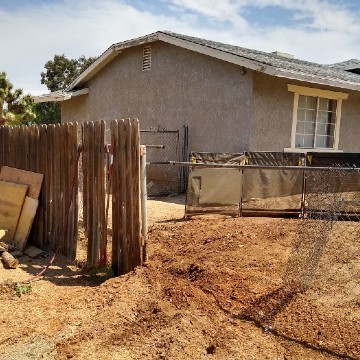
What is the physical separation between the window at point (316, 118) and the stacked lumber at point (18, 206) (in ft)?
23.9

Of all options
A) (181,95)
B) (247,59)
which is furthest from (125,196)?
(181,95)

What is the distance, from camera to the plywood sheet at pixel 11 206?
22.2 feet

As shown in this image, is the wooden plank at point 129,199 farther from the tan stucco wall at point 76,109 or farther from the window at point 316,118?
the tan stucco wall at point 76,109

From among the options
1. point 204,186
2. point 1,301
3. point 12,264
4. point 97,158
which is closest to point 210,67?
point 204,186

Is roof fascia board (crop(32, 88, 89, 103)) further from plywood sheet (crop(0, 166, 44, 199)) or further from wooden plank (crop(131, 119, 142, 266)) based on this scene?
wooden plank (crop(131, 119, 142, 266))

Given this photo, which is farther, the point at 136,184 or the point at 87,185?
the point at 87,185

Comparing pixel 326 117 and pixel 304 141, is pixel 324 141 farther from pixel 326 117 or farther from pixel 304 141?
pixel 304 141

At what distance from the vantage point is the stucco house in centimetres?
1055

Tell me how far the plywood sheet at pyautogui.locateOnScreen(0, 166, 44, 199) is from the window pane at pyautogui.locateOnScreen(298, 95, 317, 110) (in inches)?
307

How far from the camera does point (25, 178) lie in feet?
22.7

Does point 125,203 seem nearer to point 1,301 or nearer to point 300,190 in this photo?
point 1,301

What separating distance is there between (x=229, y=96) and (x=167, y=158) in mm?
3088

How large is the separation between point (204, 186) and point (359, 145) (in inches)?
300

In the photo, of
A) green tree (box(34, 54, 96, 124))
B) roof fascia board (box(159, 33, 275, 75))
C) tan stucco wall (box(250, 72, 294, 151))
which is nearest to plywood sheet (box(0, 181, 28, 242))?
roof fascia board (box(159, 33, 275, 75))
